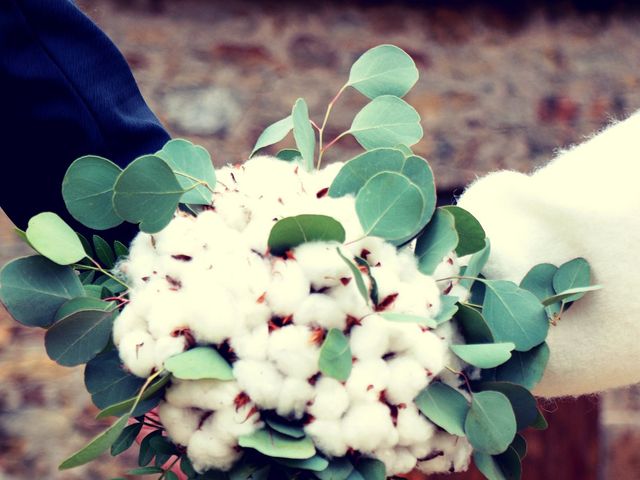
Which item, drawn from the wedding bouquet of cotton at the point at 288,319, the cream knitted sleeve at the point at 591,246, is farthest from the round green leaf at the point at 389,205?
the cream knitted sleeve at the point at 591,246

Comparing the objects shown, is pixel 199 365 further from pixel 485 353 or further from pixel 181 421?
pixel 485 353

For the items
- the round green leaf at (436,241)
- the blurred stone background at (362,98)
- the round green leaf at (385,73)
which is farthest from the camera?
the blurred stone background at (362,98)

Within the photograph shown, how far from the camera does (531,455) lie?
7.72 feet

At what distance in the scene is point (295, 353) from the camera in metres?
0.63

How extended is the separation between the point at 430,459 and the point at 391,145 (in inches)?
11.8

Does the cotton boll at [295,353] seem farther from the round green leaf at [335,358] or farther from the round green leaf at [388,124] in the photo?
the round green leaf at [388,124]

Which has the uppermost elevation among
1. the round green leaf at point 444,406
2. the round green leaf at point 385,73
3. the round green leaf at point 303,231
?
the round green leaf at point 385,73

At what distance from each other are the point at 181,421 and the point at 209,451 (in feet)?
0.11

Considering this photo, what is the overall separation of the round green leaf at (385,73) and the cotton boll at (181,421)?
0.38 m

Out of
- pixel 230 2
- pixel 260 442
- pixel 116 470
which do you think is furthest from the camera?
pixel 230 2

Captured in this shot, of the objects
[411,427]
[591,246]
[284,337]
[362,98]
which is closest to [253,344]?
[284,337]

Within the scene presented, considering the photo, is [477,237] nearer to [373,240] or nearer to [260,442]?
[373,240]

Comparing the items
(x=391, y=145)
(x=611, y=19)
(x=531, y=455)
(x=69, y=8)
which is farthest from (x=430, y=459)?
(x=611, y=19)

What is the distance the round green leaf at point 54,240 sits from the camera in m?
0.67
